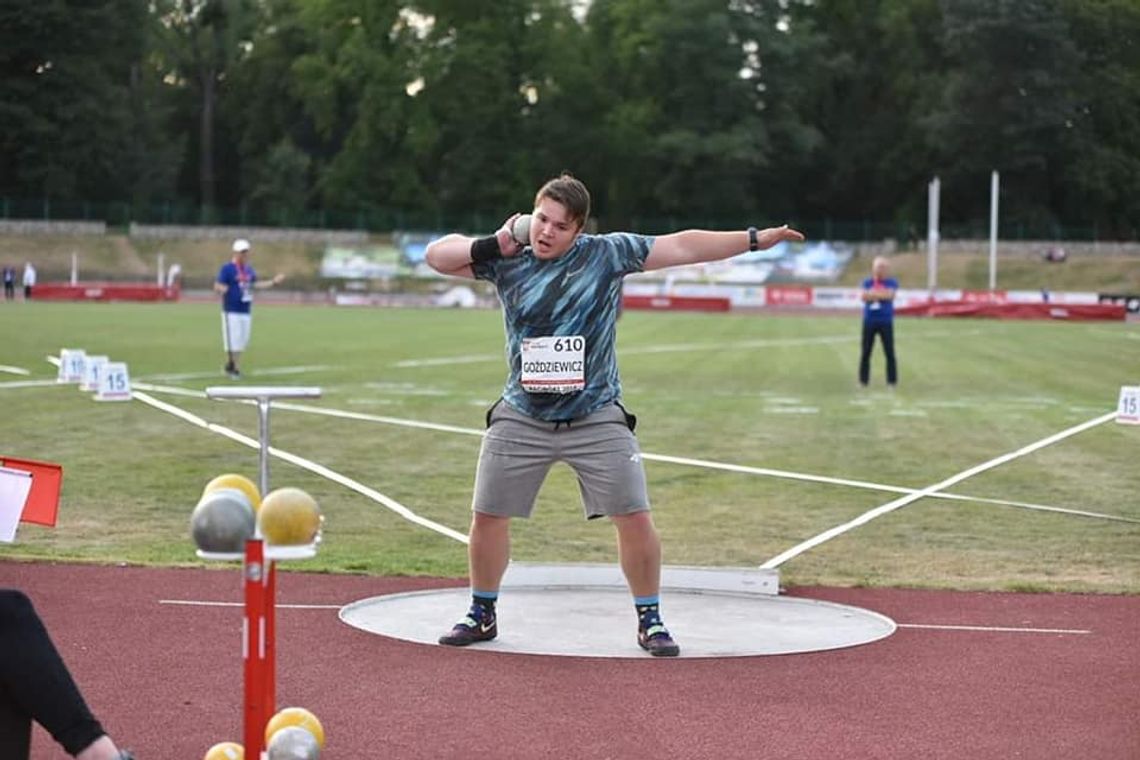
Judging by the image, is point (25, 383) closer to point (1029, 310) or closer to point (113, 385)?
point (113, 385)

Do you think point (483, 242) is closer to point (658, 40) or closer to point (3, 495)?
point (3, 495)

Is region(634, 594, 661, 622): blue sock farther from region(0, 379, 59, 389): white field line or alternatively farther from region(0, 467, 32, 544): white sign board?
region(0, 379, 59, 389): white field line

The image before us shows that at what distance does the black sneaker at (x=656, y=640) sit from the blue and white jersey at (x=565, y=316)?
99 centimetres

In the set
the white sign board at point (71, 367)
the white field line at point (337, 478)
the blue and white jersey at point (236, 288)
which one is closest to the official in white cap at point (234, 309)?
the blue and white jersey at point (236, 288)

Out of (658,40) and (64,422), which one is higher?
(658,40)

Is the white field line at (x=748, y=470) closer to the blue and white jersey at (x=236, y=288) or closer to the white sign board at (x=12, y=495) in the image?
the blue and white jersey at (x=236, y=288)

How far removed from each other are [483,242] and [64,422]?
473 inches

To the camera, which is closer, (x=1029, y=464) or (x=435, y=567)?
(x=435, y=567)

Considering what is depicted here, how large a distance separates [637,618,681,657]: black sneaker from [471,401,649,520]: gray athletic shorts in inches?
20.2

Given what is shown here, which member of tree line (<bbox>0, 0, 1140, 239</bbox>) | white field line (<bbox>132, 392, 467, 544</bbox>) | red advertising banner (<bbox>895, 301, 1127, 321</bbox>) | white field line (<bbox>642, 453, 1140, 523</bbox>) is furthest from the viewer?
tree line (<bbox>0, 0, 1140, 239</bbox>)

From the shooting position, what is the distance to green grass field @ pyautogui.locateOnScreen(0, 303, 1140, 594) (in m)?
11.7

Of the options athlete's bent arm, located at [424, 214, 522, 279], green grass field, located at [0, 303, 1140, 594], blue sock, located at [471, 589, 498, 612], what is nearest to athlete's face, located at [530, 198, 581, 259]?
athlete's bent arm, located at [424, 214, 522, 279]

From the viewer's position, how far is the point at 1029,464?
56.0ft

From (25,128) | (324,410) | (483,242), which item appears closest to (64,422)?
(324,410)
